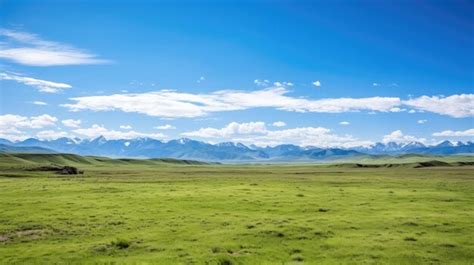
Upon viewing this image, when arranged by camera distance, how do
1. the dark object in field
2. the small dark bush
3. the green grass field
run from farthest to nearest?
the dark object in field
the small dark bush
the green grass field

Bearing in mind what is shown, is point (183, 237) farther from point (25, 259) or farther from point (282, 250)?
→ point (25, 259)

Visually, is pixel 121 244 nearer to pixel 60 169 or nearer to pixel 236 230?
pixel 236 230

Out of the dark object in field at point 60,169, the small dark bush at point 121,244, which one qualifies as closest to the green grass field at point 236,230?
the small dark bush at point 121,244

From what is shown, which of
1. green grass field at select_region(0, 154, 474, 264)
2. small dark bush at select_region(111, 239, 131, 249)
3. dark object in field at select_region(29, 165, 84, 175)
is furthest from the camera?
dark object in field at select_region(29, 165, 84, 175)

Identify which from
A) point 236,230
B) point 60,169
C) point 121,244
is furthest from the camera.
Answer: point 60,169

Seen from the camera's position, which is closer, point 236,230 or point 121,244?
point 121,244

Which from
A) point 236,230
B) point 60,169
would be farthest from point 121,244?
point 60,169

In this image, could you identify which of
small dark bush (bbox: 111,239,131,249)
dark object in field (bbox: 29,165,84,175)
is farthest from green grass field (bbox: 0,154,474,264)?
dark object in field (bbox: 29,165,84,175)

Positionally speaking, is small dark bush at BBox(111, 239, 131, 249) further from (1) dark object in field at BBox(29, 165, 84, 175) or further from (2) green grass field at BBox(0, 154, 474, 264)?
(1) dark object in field at BBox(29, 165, 84, 175)

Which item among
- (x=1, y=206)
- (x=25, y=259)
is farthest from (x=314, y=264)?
(x=1, y=206)

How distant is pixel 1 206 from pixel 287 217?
33.4 meters

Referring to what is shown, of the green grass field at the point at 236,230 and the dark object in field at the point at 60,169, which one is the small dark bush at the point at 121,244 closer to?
the green grass field at the point at 236,230

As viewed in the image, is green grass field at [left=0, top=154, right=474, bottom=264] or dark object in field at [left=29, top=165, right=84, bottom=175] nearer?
green grass field at [left=0, top=154, right=474, bottom=264]

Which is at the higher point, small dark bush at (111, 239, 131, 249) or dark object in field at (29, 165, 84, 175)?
Result: dark object in field at (29, 165, 84, 175)
